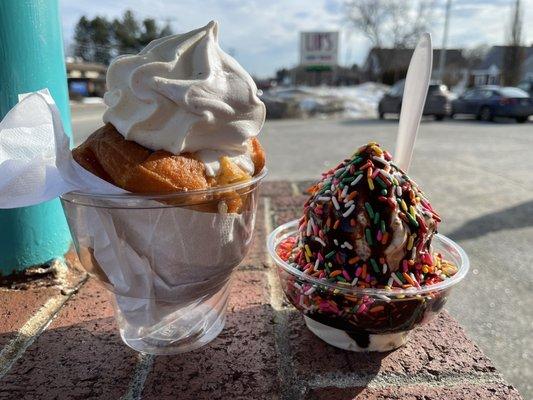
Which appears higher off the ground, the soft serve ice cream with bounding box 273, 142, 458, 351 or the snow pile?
the soft serve ice cream with bounding box 273, 142, 458, 351

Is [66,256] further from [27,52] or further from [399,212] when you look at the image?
[399,212]

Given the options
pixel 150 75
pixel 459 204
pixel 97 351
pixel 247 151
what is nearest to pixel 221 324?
pixel 97 351

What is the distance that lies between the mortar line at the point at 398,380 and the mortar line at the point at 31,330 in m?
0.59

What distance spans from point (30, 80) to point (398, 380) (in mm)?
1106

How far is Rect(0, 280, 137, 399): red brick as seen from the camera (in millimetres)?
791

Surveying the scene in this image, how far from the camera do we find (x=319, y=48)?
18734mm

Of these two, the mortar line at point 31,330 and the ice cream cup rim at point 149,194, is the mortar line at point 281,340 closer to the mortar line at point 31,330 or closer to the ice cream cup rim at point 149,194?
the ice cream cup rim at point 149,194

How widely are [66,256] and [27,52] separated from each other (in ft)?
1.84

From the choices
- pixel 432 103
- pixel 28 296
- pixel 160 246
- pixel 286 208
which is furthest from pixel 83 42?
pixel 160 246

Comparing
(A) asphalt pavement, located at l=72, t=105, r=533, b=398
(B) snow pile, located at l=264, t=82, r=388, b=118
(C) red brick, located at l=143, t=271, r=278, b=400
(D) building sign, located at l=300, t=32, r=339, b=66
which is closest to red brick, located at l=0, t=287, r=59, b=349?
(C) red brick, located at l=143, t=271, r=278, b=400

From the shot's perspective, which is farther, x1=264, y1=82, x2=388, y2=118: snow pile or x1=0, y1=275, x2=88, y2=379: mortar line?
x1=264, y1=82, x2=388, y2=118: snow pile

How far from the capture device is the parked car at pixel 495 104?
10727mm

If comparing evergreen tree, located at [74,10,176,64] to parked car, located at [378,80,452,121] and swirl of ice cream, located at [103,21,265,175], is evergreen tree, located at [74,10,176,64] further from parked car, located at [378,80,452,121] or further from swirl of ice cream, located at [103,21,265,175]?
swirl of ice cream, located at [103,21,265,175]

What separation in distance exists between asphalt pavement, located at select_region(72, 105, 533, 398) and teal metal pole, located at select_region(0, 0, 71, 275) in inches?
45.9
